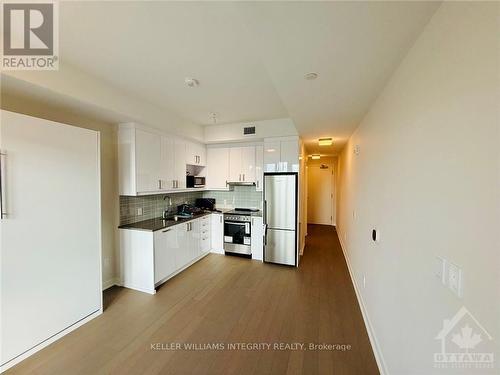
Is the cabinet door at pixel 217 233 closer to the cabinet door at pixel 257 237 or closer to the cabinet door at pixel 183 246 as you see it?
the cabinet door at pixel 257 237

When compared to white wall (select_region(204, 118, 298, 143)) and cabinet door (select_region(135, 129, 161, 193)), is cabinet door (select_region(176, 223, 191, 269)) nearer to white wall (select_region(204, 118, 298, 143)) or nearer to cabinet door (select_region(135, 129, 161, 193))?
cabinet door (select_region(135, 129, 161, 193))

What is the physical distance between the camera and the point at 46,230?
6.34ft

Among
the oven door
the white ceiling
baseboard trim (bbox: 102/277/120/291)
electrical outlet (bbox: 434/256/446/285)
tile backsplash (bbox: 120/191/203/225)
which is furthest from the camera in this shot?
the oven door

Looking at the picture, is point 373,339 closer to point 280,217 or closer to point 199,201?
point 280,217

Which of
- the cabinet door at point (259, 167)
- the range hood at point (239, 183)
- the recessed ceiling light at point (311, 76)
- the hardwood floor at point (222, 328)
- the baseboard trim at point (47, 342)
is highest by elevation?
the recessed ceiling light at point (311, 76)

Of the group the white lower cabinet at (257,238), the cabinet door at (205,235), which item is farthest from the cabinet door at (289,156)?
the cabinet door at (205,235)

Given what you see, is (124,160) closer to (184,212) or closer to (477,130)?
(184,212)

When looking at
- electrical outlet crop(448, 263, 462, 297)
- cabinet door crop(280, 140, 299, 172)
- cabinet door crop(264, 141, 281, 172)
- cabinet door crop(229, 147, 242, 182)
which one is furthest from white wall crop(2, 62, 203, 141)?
electrical outlet crop(448, 263, 462, 297)

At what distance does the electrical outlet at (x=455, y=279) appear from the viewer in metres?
0.84

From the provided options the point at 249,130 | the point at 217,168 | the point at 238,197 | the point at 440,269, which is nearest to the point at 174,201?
the point at 217,168

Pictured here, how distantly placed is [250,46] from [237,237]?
341 cm

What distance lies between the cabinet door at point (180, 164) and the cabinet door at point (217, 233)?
101cm

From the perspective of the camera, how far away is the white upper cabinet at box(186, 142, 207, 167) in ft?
13.6

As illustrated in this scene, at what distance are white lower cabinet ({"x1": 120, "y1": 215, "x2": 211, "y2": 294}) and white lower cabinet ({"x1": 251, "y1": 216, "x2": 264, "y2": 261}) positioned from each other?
1.37 m
